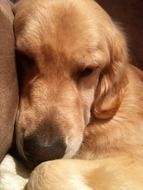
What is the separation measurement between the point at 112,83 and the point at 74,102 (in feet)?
0.87

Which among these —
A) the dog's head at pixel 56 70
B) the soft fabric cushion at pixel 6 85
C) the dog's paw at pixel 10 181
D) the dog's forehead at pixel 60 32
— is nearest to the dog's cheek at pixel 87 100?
the dog's head at pixel 56 70

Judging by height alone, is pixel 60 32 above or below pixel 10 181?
above

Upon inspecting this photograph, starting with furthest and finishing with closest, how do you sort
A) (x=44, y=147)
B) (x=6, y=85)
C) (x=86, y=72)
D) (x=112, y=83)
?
(x=112, y=83) < (x=86, y=72) < (x=6, y=85) < (x=44, y=147)

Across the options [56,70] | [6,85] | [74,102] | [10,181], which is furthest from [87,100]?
[10,181]

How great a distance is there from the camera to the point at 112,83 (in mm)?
2012

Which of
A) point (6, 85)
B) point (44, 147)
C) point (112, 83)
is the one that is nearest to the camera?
point (44, 147)

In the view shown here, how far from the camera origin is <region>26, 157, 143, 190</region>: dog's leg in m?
1.63

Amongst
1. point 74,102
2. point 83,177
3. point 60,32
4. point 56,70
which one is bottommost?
point 83,177

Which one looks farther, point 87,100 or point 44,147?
point 87,100

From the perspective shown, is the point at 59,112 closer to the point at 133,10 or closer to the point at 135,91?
the point at 135,91

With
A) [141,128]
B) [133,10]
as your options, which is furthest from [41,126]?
[133,10]

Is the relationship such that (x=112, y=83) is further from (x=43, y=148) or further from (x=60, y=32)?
(x=43, y=148)

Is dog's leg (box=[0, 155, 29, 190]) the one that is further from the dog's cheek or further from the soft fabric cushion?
the dog's cheek

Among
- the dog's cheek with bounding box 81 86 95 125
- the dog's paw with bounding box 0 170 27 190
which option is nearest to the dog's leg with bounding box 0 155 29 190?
the dog's paw with bounding box 0 170 27 190
